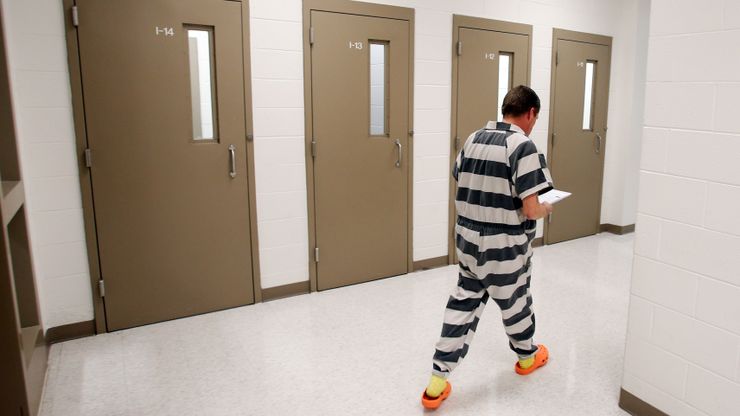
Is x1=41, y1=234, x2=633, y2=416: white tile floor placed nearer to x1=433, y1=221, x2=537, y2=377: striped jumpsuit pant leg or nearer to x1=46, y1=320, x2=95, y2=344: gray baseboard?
x1=46, y1=320, x2=95, y2=344: gray baseboard

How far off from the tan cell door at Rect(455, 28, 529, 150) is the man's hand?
2294mm

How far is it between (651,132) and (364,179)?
2199mm

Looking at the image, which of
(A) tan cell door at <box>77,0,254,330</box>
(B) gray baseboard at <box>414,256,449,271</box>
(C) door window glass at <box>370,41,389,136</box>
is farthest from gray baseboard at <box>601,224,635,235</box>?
(A) tan cell door at <box>77,0,254,330</box>

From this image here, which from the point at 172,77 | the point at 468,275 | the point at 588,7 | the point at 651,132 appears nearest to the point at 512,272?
the point at 468,275

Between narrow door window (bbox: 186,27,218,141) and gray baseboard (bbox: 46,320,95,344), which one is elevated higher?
narrow door window (bbox: 186,27,218,141)

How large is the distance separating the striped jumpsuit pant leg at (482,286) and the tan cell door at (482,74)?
216 cm

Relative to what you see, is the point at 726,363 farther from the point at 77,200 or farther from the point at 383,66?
the point at 77,200

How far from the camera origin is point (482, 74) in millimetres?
4398

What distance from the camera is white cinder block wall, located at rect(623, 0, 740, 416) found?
184cm

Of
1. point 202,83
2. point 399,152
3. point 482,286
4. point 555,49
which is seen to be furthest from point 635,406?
point 555,49

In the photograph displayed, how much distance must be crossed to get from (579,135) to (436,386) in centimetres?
A: 388

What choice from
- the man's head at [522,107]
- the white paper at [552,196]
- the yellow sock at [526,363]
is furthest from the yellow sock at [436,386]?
the man's head at [522,107]

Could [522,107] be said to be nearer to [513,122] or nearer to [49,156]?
[513,122]

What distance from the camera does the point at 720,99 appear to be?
6.03ft
